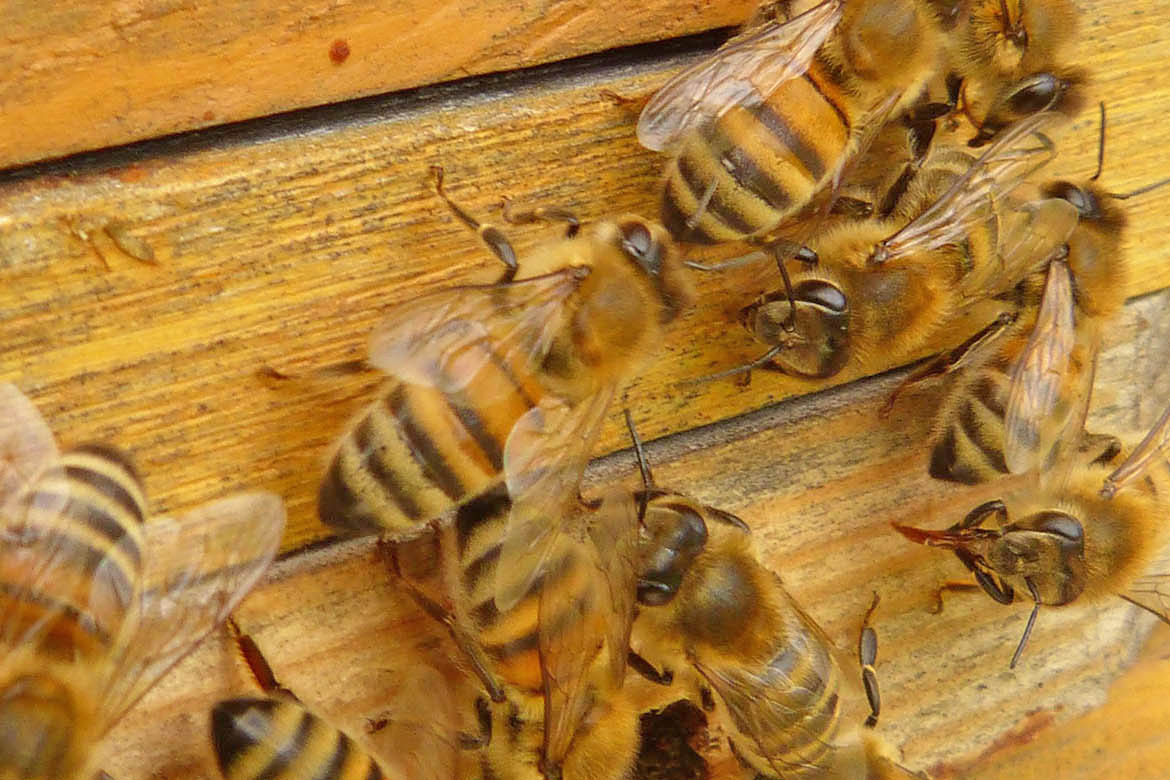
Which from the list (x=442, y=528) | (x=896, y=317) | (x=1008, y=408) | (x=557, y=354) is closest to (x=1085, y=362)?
(x=1008, y=408)

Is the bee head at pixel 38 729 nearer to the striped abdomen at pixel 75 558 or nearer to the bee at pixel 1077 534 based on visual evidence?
the striped abdomen at pixel 75 558

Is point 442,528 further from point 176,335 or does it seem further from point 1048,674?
point 1048,674

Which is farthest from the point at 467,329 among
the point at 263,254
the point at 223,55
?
the point at 223,55

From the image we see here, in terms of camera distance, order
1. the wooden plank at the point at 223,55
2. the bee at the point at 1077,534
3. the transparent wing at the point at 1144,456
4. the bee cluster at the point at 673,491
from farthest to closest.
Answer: the transparent wing at the point at 1144,456, the bee at the point at 1077,534, the bee cluster at the point at 673,491, the wooden plank at the point at 223,55

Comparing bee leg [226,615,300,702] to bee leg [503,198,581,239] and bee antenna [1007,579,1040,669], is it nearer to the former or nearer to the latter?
bee leg [503,198,581,239]

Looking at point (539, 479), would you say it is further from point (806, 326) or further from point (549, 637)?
point (806, 326)

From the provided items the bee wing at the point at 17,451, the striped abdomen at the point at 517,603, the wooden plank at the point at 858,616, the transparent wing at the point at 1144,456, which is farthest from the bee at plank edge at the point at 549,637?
the transparent wing at the point at 1144,456
